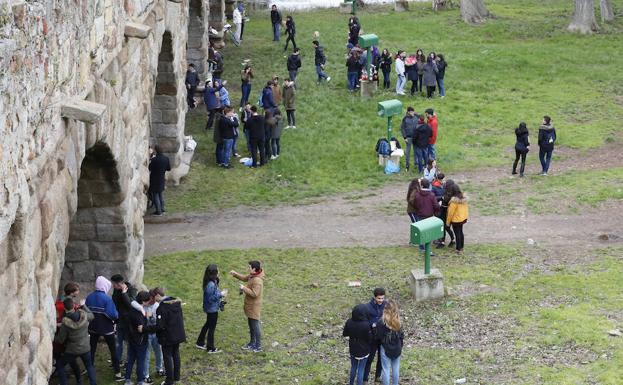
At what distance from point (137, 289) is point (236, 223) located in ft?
16.1

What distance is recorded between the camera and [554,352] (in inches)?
633

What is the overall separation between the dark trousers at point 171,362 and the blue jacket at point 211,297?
3.15 ft

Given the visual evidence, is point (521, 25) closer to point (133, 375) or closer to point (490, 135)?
point (490, 135)

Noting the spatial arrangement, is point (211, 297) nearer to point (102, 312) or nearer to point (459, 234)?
point (102, 312)

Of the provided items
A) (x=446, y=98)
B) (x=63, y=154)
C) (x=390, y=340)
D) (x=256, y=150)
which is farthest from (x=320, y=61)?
(x=63, y=154)

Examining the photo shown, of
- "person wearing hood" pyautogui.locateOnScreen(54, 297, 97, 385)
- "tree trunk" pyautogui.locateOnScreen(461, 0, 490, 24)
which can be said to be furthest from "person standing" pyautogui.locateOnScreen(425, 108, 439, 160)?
"tree trunk" pyautogui.locateOnScreen(461, 0, 490, 24)

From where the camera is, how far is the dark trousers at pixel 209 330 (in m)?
16.5

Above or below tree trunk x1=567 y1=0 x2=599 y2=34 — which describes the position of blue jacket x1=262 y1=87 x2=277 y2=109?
below

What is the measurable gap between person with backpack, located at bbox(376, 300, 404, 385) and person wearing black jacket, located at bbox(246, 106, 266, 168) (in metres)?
11.3

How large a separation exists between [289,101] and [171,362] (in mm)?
13420

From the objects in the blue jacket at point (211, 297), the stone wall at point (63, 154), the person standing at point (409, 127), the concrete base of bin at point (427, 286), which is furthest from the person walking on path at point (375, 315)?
the person standing at point (409, 127)

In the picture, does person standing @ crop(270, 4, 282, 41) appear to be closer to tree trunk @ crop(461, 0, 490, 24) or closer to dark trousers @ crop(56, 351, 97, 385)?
tree trunk @ crop(461, 0, 490, 24)

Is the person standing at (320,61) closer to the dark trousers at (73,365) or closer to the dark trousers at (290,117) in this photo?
the dark trousers at (290,117)

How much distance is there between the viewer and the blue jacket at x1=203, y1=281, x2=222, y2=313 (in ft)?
53.4
